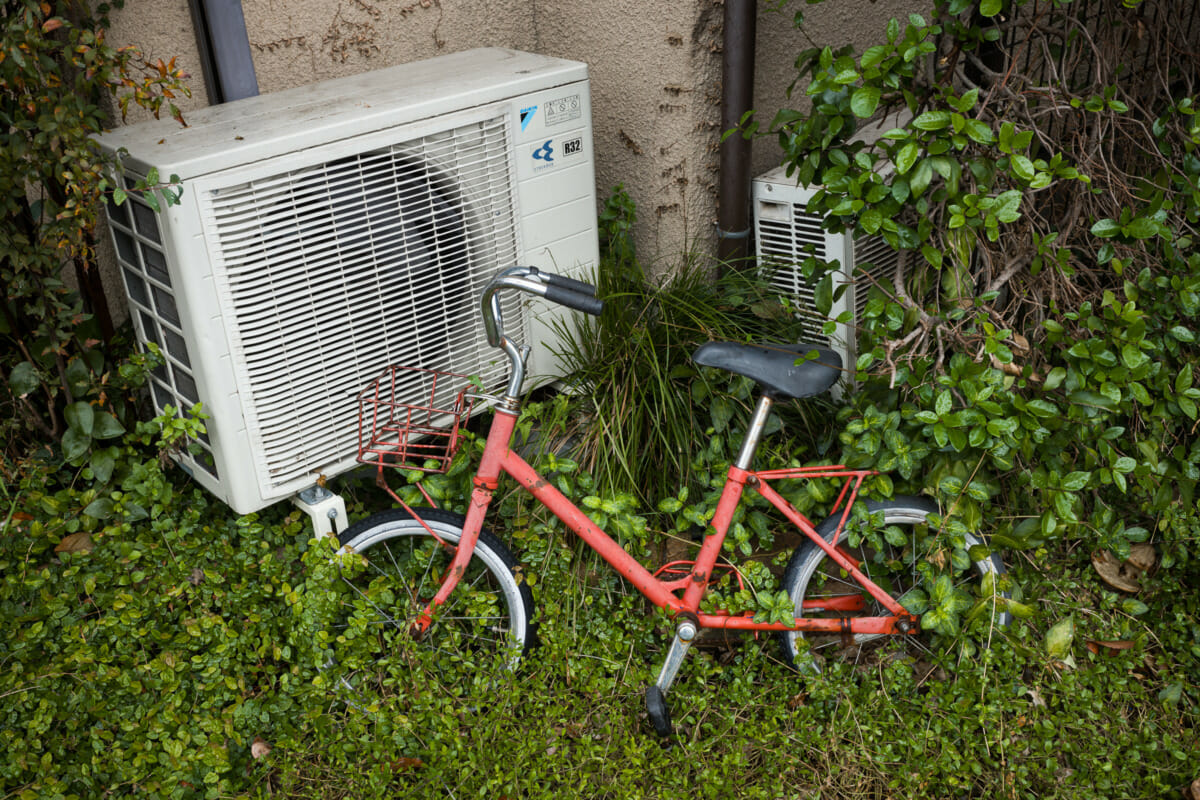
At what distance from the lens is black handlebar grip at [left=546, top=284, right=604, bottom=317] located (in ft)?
7.29

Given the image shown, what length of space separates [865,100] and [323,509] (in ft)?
5.58

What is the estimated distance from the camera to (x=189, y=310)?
2273 millimetres

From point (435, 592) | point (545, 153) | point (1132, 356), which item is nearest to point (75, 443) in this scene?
point (435, 592)

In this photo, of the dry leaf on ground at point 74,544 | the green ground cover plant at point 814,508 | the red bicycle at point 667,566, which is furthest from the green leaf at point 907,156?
the dry leaf on ground at point 74,544

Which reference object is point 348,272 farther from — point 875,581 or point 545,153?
point 875,581

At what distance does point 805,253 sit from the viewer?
10.5ft

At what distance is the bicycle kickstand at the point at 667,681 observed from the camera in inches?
93.7

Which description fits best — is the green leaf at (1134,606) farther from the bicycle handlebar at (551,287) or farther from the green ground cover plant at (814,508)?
the bicycle handlebar at (551,287)

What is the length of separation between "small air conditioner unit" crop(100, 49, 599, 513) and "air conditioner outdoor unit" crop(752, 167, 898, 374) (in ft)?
2.31

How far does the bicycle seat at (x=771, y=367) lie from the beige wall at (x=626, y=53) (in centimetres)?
107

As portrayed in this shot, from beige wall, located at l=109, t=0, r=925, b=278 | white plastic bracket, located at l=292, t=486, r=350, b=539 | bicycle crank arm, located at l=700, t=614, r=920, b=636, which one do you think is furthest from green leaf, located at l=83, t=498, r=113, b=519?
bicycle crank arm, located at l=700, t=614, r=920, b=636

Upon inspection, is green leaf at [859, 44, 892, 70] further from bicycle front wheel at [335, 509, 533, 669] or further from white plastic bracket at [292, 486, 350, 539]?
white plastic bracket at [292, 486, 350, 539]

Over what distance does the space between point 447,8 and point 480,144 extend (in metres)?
0.91

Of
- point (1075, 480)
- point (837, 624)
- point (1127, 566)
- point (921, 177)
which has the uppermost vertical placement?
point (921, 177)
